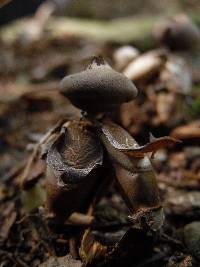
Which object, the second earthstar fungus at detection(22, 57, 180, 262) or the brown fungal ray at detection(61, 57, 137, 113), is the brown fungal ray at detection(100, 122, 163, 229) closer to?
the second earthstar fungus at detection(22, 57, 180, 262)

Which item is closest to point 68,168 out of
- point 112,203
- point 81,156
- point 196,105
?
point 81,156

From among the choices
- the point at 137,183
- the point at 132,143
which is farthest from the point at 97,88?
the point at 137,183

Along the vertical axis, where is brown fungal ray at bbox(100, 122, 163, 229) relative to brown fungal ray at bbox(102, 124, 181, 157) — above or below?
below

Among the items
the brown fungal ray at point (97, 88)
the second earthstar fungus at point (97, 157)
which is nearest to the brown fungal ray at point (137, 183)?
the second earthstar fungus at point (97, 157)

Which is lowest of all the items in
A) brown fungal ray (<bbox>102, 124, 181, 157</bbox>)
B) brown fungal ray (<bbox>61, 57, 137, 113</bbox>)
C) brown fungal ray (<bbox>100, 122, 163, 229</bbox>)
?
brown fungal ray (<bbox>100, 122, 163, 229</bbox>)

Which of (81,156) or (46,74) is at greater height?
(81,156)

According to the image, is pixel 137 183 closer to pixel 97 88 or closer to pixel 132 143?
pixel 132 143

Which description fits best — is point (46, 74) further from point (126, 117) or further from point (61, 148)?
point (61, 148)

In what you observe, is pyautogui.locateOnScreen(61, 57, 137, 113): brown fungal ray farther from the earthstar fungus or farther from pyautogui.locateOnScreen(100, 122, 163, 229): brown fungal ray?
pyautogui.locateOnScreen(100, 122, 163, 229): brown fungal ray

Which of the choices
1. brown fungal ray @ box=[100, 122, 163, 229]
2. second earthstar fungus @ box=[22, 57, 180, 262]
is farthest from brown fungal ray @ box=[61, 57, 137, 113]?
brown fungal ray @ box=[100, 122, 163, 229]
